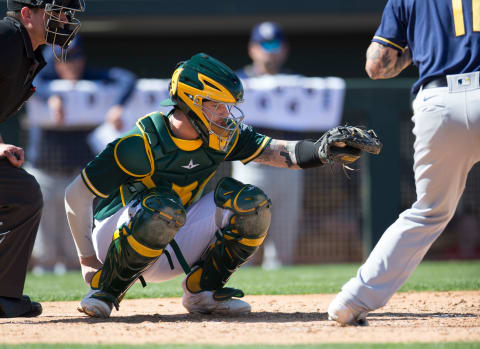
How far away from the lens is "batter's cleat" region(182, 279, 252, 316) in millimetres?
4418

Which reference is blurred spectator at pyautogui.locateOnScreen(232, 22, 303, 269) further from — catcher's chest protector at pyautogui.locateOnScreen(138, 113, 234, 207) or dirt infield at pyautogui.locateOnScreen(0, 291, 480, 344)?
catcher's chest protector at pyautogui.locateOnScreen(138, 113, 234, 207)

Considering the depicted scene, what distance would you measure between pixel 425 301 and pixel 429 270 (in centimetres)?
271

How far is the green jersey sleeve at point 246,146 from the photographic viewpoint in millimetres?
4547

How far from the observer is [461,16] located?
3705mm

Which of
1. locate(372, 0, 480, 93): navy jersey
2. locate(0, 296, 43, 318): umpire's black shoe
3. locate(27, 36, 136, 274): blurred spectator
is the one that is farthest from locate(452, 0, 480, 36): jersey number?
locate(27, 36, 136, 274): blurred spectator

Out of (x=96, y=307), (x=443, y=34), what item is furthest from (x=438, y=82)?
(x=96, y=307)

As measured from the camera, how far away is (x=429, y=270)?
7.74m

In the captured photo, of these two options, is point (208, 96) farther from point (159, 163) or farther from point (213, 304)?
point (213, 304)

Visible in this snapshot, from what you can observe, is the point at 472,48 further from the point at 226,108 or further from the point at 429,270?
the point at 429,270

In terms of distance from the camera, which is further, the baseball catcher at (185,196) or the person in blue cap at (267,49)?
the person in blue cap at (267,49)

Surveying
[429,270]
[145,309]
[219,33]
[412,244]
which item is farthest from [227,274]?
[219,33]

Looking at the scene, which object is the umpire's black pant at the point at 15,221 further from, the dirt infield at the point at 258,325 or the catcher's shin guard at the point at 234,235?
the catcher's shin guard at the point at 234,235

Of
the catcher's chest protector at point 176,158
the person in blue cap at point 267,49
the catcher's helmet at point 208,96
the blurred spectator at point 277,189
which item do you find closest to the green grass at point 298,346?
the catcher's chest protector at point 176,158

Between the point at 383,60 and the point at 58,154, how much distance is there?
531cm
